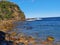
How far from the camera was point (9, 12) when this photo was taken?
402ft

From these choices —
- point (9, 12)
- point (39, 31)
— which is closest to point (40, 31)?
point (39, 31)

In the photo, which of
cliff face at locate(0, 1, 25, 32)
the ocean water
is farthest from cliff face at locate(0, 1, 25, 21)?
the ocean water

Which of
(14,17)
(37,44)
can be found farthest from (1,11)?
(37,44)

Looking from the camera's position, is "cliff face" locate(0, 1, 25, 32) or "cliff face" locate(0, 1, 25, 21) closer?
"cliff face" locate(0, 1, 25, 32)

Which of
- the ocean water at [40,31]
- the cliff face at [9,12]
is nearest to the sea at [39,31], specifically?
the ocean water at [40,31]

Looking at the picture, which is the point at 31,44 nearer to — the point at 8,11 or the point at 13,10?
the point at 8,11

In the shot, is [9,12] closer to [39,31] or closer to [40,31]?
[40,31]

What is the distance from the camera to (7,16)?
118312 millimetres

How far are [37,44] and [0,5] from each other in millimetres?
89886

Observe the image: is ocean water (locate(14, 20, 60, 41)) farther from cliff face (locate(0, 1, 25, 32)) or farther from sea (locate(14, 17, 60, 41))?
cliff face (locate(0, 1, 25, 32))

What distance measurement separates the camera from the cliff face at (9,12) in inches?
4518

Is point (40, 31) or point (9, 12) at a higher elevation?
point (9, 12)

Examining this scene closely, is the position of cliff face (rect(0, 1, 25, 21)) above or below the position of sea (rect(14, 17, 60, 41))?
above

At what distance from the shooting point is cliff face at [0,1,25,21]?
115 metres
